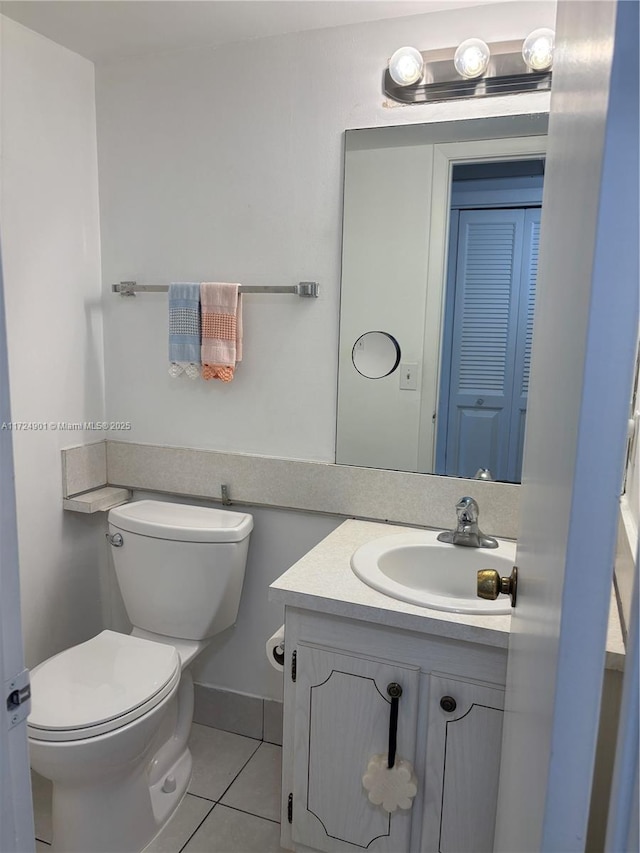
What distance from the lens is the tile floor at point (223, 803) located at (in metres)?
1.69

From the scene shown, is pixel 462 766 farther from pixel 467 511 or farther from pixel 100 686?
pixel 100 686

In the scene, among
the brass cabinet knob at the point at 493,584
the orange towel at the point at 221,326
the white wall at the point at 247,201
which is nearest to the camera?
the brass cabinet knob at the point at 493,584

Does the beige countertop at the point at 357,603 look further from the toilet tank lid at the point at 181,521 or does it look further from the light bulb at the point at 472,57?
the light bulb at the point at 472,57

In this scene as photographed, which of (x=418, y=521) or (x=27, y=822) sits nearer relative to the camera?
(x=27, y=822)

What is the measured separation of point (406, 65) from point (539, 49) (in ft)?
1.06

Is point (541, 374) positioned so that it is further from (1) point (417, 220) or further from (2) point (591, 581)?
(1) point (417, 220)

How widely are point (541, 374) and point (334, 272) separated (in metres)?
1.11

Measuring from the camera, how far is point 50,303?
→ 1924 millimetres

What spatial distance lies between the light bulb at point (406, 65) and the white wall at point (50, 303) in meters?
1.01

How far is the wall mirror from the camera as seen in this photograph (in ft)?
5.31

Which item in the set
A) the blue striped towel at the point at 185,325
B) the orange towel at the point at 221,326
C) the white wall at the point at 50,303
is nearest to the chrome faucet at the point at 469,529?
the orange towel at the point at 221,326

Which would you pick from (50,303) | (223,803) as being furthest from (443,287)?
(223,803)

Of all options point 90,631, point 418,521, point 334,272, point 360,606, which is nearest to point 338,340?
point 334,272

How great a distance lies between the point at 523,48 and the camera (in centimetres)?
153
